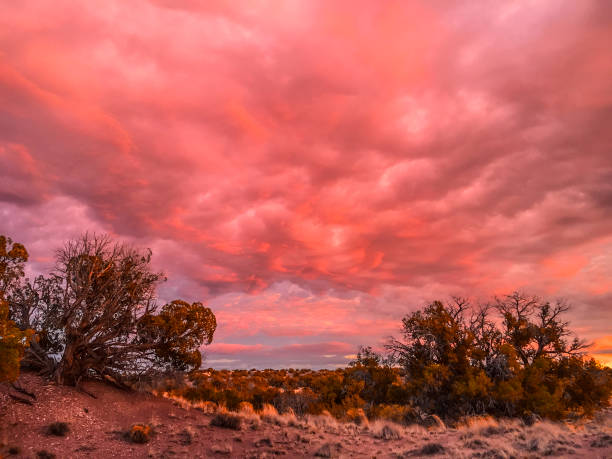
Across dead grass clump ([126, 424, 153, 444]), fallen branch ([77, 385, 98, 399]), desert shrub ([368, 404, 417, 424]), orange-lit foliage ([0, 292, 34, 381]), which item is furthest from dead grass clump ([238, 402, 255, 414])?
orange-lit foliage ([0, 292, 34, 381])

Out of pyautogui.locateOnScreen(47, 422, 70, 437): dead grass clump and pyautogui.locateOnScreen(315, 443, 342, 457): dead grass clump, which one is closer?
pyautogui.locateOnScreen(47, 422, 70, 437): dead grass clump

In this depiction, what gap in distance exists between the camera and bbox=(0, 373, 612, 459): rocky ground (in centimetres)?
1549

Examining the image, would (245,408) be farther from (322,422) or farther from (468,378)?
(468,378)

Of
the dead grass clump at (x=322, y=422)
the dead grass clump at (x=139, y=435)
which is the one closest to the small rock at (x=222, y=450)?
the dead grass clump at (x=139, y=435)

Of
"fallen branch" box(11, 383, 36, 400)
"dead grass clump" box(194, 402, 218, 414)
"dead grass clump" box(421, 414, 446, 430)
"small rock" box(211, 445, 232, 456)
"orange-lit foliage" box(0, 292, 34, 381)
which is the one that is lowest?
"small rock" box(211, 445, 232, 456)

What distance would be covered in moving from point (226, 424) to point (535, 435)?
15.1 meters

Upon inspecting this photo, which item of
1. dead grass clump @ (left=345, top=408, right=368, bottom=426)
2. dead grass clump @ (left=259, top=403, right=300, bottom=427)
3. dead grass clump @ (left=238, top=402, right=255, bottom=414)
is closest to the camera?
dead grass clump @ (left=259, top=403, right=300, bottom=427)

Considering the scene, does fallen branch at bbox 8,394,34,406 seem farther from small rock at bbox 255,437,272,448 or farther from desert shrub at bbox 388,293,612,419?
desert shrub at bbox 388,293,612,419

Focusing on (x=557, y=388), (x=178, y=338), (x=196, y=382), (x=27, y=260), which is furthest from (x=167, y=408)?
(x=557, y=388)

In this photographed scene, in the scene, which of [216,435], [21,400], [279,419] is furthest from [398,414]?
[21,400]

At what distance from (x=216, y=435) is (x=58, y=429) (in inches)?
272

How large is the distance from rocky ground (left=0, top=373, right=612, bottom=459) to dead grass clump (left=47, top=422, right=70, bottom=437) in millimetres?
167

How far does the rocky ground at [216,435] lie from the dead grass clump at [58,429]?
17cm

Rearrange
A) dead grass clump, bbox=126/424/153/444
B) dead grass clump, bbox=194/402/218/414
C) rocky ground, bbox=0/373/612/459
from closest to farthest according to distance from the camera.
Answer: rocky ground, bbox=0/373/612/459 → dead grass clump, bbox=126/424/153/444 → dead grass clump, bbox=194/402/218/414
